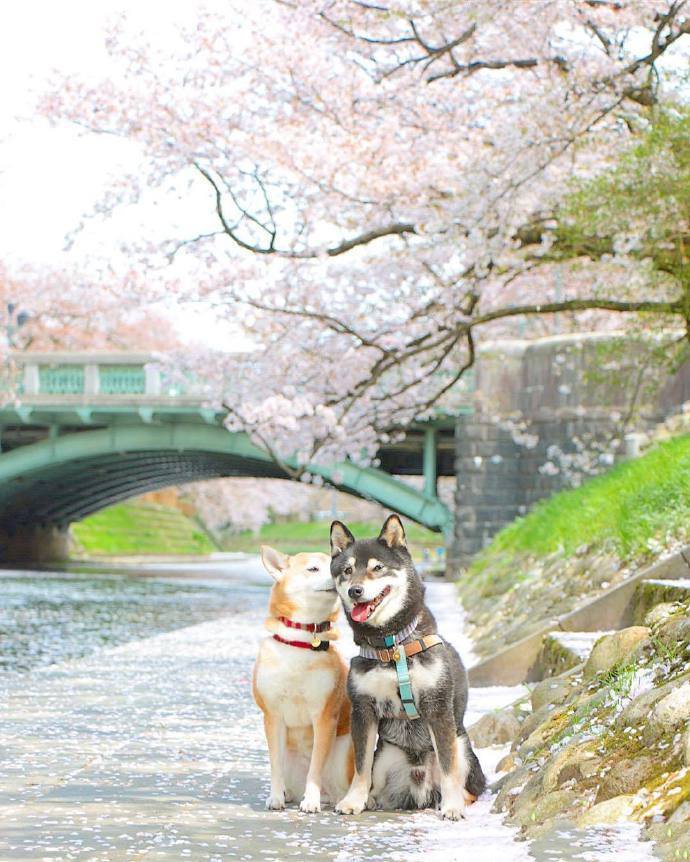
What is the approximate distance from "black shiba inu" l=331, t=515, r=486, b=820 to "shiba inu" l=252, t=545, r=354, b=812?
16 centimetres

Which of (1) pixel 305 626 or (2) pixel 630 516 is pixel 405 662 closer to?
(1) pixel 305 626

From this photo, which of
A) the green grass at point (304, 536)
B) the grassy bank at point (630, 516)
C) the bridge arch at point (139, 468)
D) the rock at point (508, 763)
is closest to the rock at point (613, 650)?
the rock at point (508, 763)

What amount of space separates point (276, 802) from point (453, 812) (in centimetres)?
80

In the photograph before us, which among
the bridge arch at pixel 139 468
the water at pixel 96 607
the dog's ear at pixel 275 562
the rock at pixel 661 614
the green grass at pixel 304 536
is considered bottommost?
the green grass at pixel 304 536

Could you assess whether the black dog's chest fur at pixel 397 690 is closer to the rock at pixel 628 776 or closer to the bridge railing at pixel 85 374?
the rock at pixel 628 776

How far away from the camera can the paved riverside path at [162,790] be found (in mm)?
5020

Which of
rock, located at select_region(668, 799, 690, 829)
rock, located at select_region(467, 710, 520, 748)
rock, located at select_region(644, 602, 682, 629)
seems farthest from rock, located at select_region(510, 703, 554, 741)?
rock, located at select_region(668, 799, 690, 829)

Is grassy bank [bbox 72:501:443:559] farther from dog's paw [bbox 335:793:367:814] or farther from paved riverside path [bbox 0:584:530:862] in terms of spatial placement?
dog's paw [bbox 335:793:367:814]

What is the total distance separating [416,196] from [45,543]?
142 ft

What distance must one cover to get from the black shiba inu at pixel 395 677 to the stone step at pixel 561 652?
225 centimetres

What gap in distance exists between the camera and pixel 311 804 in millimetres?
5789

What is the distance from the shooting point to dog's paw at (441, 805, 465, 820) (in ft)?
18.5

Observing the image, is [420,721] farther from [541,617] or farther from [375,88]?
[375,88]

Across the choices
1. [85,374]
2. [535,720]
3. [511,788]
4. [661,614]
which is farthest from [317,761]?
[85,374]
